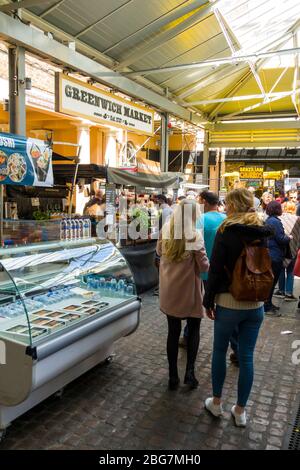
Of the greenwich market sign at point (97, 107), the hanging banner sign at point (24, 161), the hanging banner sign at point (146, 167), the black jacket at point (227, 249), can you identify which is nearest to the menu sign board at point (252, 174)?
the greenwich market sign at point (97, 107)

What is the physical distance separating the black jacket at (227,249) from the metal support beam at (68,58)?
4325 mm

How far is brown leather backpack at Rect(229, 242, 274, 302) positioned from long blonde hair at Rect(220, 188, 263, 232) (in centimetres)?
20

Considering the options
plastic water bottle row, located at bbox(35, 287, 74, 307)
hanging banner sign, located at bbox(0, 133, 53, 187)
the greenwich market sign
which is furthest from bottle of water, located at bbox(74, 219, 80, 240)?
plastic water bottle row, located at bbox(35, 287, 74, 307)

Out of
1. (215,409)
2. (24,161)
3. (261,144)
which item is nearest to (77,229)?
(24,161)

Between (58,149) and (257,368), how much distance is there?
11654 mm

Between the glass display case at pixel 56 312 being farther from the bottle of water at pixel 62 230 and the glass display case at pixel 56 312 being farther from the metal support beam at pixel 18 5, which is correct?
the metal support beam at pixel 18 5

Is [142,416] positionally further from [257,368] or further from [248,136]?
[248,136]

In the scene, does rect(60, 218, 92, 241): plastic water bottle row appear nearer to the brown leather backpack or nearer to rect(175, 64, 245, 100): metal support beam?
the brown leather backpack

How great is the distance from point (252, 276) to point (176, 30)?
550cm

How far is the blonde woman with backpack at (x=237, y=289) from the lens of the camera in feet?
9.40

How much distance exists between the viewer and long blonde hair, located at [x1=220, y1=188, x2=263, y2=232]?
9.62 ft

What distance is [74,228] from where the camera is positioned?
19.5 ft
